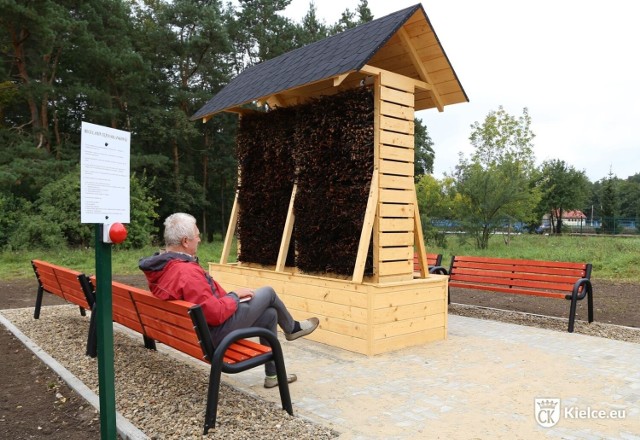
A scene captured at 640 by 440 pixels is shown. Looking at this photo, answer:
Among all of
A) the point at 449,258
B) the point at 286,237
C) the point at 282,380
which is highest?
the point at 286,237

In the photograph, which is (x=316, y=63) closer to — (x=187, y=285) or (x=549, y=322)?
(x=187, y=285)

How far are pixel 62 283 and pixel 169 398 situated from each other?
331 centimetres

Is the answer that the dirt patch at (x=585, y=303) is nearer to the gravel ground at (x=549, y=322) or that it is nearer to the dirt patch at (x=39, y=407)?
the gravel ground at (x=549, y=322)

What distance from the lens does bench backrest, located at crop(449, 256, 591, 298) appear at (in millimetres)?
7203

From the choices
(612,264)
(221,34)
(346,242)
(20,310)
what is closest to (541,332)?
(346,242)

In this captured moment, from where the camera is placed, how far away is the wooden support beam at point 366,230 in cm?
579

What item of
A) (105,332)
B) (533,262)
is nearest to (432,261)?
(533,262)

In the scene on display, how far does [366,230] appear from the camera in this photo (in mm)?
5859

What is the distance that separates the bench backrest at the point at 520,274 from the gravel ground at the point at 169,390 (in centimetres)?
57

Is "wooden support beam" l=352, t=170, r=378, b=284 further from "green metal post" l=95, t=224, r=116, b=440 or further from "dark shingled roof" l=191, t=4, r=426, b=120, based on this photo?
"green metal post" l=95, t=224, r=116, b=440

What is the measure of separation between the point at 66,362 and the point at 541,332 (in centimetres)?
568

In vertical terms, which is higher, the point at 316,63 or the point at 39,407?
the point at 316,63

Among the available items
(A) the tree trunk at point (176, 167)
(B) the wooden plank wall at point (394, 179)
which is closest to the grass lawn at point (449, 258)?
(A) the tree trunk at point (176, 167)

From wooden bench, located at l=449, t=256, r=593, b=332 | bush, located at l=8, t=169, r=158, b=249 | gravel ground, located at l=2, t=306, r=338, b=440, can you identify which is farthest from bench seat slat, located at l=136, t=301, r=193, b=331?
bush, located at l=8, t=169, r=158, b=249
